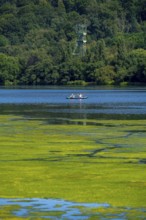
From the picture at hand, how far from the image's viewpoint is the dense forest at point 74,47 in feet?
438

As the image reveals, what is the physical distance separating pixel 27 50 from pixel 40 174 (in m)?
137

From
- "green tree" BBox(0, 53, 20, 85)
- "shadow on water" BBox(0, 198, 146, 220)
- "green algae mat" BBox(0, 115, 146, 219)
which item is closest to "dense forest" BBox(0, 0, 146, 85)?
"green tree" BBox(0, 53, 20, 85)

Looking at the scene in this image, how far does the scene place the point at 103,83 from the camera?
13650 cm

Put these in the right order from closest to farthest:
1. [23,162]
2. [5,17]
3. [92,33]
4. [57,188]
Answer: [57,188] → [23,162] → [92,33] → [5,17]

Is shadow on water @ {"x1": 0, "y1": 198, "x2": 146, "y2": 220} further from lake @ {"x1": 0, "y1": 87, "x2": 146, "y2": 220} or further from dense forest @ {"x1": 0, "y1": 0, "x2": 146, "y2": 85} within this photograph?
dense forest @ {"x1": 0, "y1": 0, "x2": 146, "y2": 85}

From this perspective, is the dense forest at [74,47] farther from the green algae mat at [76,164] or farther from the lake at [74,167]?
the green algae mat at [76,164]

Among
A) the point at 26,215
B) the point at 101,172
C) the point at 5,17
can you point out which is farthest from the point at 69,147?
the point at 5,17

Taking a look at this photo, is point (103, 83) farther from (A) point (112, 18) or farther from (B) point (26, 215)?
(B) point (26, 215)

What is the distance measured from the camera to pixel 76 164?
22.7 meters

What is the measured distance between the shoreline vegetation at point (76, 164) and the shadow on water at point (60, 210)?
43 cm

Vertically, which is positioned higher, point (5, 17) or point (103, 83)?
point (5, 17)

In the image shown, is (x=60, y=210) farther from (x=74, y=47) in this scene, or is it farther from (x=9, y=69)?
(x=74, y=47)

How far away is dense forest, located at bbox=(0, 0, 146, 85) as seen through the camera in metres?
134

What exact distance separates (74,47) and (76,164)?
127350 mm
